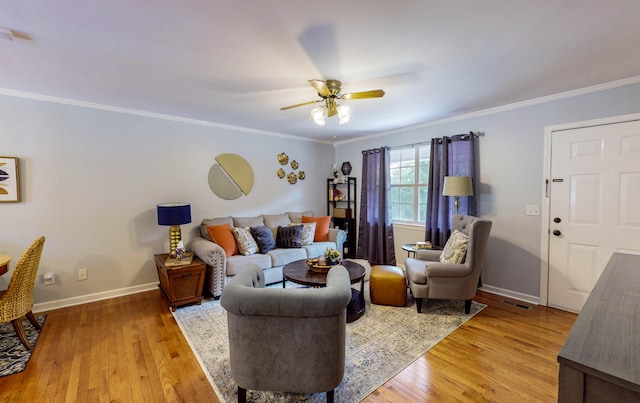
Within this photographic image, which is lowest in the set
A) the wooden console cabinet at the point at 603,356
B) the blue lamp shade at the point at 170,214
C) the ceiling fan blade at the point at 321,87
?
the wooden console cabinet at the point at 603,356

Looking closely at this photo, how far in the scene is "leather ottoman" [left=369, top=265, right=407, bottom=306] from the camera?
306 cm

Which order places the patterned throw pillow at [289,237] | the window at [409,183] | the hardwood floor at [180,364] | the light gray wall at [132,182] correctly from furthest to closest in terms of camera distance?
the window at [409,183] → the patterned throw pillow at [289,237] → the light gray wall at [132,182] → the hardwood floor at [180,364]

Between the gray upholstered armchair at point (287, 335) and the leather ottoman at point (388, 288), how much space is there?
5.21ft

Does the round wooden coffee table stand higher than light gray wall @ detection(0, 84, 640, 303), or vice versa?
light gray wall @ detection(0, 84, 640, 303)

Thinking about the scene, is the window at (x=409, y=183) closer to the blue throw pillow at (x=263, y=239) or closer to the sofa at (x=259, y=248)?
the sofa at (x=259, y=248)

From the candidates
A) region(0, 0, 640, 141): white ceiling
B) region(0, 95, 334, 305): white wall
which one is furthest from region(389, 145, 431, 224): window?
region(0, 95, 334, 305): white wall

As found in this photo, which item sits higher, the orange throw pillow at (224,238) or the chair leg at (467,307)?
the orange throw pillow at (224,238)

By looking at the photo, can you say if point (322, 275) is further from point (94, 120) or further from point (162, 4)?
point (94, 120)

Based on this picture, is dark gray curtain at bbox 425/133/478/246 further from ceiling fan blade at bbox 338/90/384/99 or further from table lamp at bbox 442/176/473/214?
ceiling fan blade at bbox 338/90/384/99

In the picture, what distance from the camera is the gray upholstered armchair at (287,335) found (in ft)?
4.76

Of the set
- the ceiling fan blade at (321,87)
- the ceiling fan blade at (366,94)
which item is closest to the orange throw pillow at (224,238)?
the ceiling fan blade at (321,87)

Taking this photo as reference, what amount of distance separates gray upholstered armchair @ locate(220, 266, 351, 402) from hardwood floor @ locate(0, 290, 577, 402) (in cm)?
48

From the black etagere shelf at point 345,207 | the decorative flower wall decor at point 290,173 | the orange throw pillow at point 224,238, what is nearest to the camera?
the orange throw pillow at point 224,238

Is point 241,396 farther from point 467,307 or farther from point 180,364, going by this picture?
point 467,307
